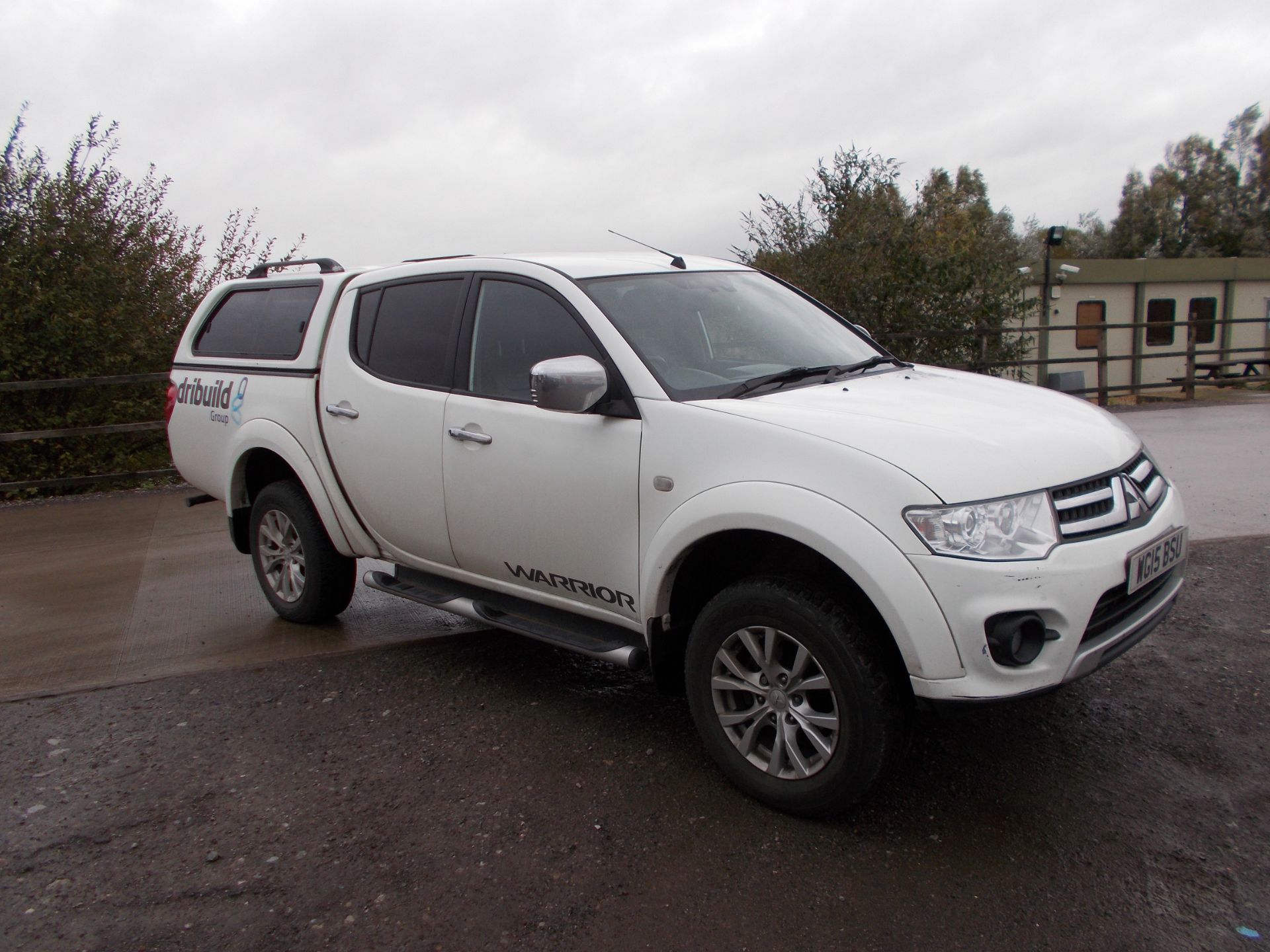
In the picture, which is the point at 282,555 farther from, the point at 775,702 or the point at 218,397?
the point at 775,702

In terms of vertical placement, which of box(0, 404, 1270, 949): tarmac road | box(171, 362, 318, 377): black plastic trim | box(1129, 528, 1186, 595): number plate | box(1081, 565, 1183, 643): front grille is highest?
box(171, 362, 318, 377): black plastic trim

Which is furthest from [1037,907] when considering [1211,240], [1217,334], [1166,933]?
[1211,240]

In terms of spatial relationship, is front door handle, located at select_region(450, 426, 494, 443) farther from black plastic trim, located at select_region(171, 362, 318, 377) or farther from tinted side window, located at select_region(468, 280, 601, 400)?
black plastic trim, located at select_region(171, 362, 318, 377)

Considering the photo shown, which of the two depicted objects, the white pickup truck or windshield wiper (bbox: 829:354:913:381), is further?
windshield wiper (bbox: 829:354:913:381)

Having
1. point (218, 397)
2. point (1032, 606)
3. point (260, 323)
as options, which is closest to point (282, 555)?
point (218, 397)

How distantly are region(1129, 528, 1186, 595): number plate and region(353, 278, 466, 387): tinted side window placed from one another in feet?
8.84

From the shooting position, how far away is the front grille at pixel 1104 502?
2982 mm

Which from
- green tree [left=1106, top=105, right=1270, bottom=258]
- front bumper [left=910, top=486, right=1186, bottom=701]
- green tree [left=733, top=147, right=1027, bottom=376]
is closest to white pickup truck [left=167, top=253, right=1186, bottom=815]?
front bumper [left=910, top=486, right=1186, bottom=701]

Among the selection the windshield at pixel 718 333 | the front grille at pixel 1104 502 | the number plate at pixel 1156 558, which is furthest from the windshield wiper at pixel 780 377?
the number plate at pixel 1156 558

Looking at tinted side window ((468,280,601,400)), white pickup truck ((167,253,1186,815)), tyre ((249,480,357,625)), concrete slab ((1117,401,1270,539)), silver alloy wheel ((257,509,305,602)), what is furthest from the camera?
concrete slab ((1117,401,1270,539))

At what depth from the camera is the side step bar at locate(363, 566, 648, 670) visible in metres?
3.69

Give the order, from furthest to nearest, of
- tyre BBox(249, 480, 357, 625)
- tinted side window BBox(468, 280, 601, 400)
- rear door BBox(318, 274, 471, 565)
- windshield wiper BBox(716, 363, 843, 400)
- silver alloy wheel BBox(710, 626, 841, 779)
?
tyre BBox(249, 480, 357, 625), rear door BBox(318, 274, 471, 565), tinted side window BBox(468, 280, 601, 400), windshield wiper BBox(716, 363, 843, 400), silver alloy wheel BBox(710, 626, 841, 779)

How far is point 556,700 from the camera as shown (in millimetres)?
4328

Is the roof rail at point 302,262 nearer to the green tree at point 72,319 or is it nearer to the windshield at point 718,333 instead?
the windshield at point 718,333
